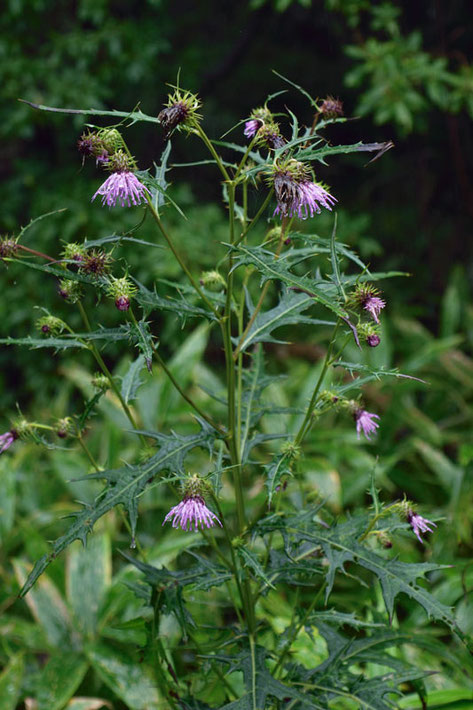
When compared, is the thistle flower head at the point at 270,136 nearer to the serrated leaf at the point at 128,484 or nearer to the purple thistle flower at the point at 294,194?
the purple thistle flower at the point at 294,194

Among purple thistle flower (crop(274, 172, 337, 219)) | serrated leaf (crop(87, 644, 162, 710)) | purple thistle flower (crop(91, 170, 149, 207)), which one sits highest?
purple thistle flower (crop(91, 170, 149, 207))

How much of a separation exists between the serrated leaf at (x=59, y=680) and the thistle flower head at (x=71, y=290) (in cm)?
110

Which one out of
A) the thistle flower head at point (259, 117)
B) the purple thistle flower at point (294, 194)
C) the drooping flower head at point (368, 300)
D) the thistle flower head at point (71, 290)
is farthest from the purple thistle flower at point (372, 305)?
the thistle flower head at point (71, 290)

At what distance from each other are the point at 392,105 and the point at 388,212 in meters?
1.09

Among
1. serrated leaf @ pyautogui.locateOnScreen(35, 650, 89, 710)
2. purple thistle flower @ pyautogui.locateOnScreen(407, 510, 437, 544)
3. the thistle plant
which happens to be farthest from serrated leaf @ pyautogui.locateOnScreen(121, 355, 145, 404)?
serrated leaf @ pyautogui.locateOnScreen(35, 650, 89, 710)

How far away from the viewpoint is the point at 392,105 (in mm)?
2773

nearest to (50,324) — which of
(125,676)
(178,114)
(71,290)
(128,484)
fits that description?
(71,290)

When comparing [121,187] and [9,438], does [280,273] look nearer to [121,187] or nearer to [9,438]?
[121,187]

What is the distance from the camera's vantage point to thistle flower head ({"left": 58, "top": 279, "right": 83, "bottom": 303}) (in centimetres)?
93

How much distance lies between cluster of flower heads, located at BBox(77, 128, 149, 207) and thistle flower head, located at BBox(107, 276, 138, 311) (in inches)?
3.8

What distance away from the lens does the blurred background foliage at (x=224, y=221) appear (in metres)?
2.34

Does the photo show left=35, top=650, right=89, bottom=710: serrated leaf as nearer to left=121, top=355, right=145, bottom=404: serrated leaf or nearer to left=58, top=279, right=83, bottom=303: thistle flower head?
left=121, top=355, right=145, bottom=404: serrated leaf

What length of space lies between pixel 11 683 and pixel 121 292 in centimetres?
124

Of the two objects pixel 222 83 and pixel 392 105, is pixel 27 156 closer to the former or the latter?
pixel 222 83
